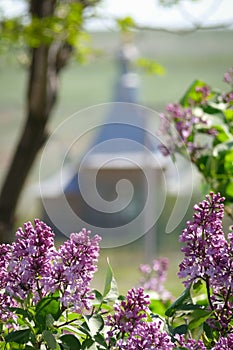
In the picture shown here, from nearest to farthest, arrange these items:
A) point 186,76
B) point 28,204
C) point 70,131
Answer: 1. point 70,131
2. point 28,204
3. point 186,76

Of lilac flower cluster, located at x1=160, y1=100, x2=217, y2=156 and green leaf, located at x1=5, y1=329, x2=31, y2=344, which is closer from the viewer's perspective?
green leaf, located at x1=5, y1=329, x2=31, y2=344

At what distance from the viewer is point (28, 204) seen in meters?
6.76

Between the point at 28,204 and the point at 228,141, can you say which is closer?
the point at 228,141

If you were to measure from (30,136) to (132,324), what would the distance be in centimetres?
295

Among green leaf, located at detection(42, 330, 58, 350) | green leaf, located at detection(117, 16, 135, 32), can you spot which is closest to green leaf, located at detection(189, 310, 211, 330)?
green leaf, located at detection(42, 330, 58, 350)

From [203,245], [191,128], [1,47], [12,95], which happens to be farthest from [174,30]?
[12,95]

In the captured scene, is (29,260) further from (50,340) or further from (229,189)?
(229,189)

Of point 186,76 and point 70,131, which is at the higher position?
point 186,76

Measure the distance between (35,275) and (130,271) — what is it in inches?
238

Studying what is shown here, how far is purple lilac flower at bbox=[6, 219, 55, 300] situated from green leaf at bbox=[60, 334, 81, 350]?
0.04 meters

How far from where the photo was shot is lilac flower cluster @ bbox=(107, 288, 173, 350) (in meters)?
0.52

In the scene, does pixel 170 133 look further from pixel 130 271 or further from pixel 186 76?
pixel 186 76

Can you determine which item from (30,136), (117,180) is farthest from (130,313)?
(117,180)

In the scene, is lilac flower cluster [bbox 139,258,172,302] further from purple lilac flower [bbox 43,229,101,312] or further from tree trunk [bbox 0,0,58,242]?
tree trunk [bbox 0,0,58,242]
